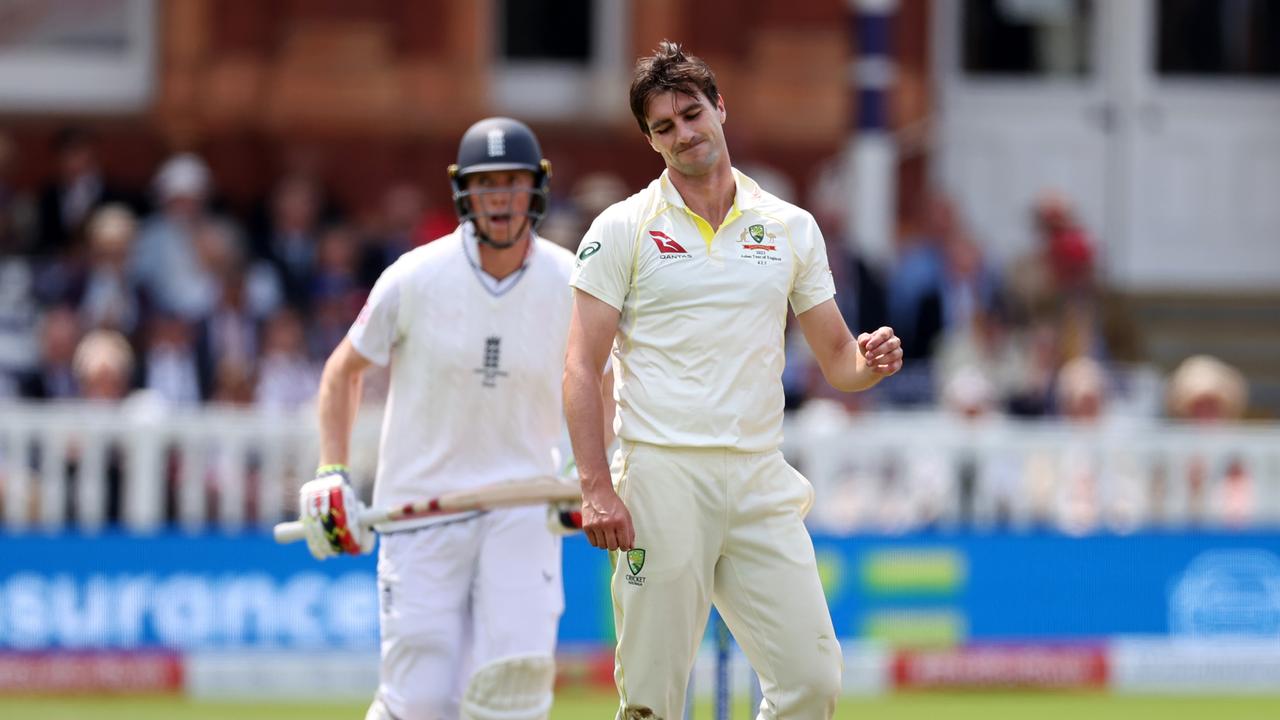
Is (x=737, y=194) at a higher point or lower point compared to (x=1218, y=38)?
lower

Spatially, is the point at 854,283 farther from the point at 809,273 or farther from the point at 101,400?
the point at 809,273

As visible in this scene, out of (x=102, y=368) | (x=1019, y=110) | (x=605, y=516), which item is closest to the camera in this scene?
(x=605, y=516)

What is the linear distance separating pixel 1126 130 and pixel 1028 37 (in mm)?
939

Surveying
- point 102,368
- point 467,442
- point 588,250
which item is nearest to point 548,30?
point 102,368

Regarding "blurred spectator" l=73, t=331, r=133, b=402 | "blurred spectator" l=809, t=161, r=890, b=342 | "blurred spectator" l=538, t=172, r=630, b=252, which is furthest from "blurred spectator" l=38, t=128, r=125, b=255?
"blurred spectator" l=809, t=161, r=890, b=342

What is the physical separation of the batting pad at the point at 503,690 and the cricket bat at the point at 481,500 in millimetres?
470

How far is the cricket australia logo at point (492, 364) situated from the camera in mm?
7223

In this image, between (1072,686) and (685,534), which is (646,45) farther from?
(685,534)

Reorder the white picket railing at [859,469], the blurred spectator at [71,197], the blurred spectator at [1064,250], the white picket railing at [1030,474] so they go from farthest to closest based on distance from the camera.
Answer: the blurred spectator at [1064,250], the blurred spectator at [71,197], the white picket railing at [1030,474], the white picket railing at [859,469]

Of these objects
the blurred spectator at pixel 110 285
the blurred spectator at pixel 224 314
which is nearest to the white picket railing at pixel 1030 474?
the blurred spectator at pixel 224 314

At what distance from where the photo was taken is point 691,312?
619 centimetres

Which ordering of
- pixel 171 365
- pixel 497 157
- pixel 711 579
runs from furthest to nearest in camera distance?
pixel 171 365, pixel 497 157, pixel 711 579

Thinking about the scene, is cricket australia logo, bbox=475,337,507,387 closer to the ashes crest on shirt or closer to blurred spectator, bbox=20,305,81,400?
the ashes crest on shirt

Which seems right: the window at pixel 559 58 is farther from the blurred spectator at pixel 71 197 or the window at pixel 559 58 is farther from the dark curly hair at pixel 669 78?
the dark curly hair at pixel 669 78
